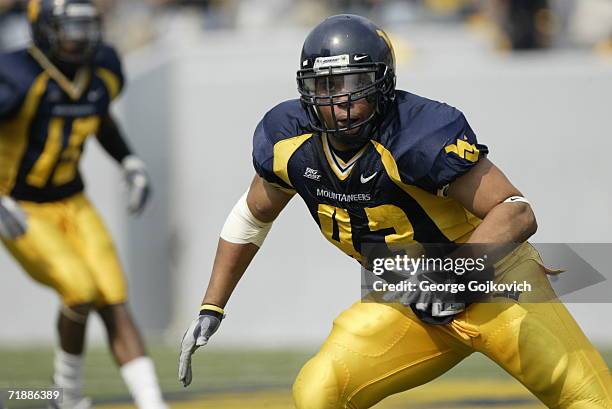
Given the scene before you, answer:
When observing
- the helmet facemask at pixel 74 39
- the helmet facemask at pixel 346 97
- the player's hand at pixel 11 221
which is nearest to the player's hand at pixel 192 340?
the helmet facemask at pixel 346 97

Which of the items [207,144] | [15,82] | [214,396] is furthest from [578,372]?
[207,144]

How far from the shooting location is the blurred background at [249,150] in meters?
8.34

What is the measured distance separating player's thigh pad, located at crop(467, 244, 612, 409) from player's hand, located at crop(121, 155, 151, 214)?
2591 millimetres

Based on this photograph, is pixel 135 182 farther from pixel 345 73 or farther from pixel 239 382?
pixel 345 73

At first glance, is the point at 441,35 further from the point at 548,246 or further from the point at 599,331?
the point at 548,246

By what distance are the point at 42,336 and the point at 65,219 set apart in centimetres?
408

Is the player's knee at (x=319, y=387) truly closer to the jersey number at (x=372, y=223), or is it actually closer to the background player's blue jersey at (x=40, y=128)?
the jersey number at (x=372, y=223)

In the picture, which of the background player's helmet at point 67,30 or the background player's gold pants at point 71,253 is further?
the background player's helmet at point 67,30

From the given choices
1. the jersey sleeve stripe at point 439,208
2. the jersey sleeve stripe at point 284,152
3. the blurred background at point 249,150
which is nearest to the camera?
the jersey sleeve stripe at point 439,208

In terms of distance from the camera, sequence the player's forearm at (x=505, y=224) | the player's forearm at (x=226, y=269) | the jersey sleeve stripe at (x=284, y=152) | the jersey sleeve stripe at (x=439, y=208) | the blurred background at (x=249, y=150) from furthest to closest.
A: the blurred background at (x=249, y=150)
the player's forearm at (x=226, y=269)
the jersey sleeve stripe at (x=284, y=152)
the jersey sleeve stripe at (x=439, y=208)
the player's forearm at (x=505, y=224)

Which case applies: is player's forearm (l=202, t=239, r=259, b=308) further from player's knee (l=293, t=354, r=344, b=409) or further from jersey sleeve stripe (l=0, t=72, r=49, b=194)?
jersey sleeve stripe (l=0, t=72, r=49, b=194)

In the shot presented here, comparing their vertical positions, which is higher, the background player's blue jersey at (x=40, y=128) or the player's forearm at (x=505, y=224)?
the player's forearm at (x=505, y=224)

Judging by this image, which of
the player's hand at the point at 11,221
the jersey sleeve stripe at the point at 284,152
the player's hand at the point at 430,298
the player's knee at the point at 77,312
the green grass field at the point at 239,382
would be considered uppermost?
the jersey sleeve stripe at the point at 284,152

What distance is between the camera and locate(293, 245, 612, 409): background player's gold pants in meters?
3.35
